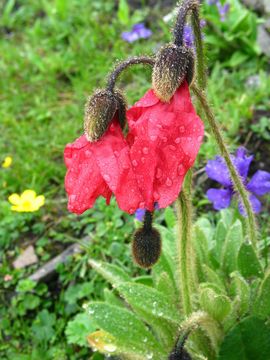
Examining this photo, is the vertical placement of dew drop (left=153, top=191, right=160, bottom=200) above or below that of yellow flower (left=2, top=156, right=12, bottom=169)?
below

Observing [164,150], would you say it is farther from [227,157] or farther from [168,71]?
[227,157]

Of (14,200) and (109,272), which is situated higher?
(14,200)

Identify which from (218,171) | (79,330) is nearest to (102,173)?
(218,171)

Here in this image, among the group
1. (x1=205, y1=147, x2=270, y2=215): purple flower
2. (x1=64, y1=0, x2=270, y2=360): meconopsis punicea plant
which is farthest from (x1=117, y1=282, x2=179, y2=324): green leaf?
(x1=205, y1=147, x2=270, y2=215): purple flower

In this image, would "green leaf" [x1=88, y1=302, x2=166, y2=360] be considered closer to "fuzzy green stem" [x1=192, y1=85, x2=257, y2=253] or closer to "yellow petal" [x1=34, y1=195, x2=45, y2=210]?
"fuzzy green stem" [x1=192, y1=85, x2=257, y2=253]

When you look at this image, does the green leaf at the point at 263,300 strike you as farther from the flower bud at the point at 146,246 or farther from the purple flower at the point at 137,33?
the purple flower at the point at 137,33

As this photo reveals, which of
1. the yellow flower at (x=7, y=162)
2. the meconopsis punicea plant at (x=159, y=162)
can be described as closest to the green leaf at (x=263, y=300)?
the meconopsis punicea plant at (x=159, y=162)
